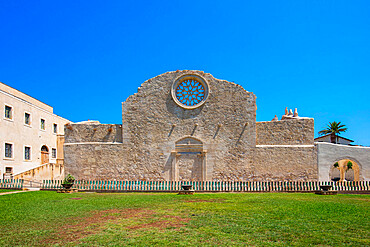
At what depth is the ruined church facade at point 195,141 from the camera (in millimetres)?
22047

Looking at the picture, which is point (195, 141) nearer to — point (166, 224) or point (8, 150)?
point (166, 224)

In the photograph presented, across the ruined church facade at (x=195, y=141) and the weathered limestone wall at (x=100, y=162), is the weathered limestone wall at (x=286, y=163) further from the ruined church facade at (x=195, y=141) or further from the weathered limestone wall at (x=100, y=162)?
the weathered limestone wall at (x=100, y=162)

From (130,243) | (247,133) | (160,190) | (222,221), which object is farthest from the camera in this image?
(247,133)

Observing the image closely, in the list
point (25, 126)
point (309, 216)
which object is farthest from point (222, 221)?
point (25, 126)

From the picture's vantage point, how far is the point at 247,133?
2234 centimetres

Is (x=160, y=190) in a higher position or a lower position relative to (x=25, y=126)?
lower

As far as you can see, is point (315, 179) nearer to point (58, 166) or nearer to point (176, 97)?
point (176, 97)

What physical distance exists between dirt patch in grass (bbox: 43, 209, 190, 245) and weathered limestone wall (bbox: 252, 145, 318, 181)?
1435 centimetres

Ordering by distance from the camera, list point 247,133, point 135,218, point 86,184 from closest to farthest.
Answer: point 135,218, point 86,184, point 247,133

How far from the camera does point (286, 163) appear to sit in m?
21.9

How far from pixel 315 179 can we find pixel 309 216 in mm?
14658

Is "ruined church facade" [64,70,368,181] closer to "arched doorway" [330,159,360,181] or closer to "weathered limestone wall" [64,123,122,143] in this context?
"weathered limestone wall" [64,123,122,143]

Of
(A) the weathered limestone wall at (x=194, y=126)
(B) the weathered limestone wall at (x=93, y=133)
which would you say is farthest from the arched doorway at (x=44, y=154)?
(A) the weathered limestone wall at (x=194, y=126)

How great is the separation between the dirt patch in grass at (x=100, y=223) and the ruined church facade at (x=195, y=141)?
1316 cm
